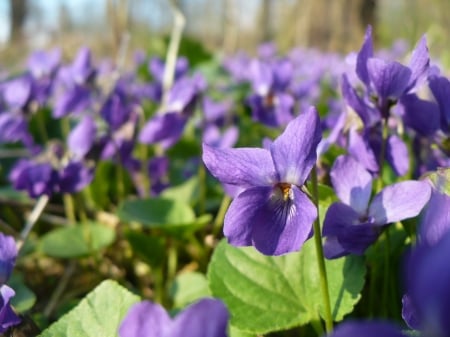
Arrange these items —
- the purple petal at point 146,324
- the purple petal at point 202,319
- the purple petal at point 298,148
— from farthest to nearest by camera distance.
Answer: the purple petal at point 298,148, the purple petal at point 146,324, the purple petal at point 202,319

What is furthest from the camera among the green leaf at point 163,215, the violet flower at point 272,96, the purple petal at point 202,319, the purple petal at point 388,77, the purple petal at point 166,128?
the violet flower at point 272,96

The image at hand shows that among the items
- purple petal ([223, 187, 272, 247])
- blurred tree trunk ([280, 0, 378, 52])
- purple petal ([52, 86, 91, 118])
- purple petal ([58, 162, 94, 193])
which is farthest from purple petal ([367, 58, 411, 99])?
blurred tree trunk ([280, 0, 378, 52])

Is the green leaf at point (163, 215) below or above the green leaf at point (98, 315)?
below

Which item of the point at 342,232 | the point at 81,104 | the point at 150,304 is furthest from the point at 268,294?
the point at 81,104

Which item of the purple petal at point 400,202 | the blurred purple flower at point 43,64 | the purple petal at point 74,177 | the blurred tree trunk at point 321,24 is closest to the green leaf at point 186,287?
the purple petal at point 74,177

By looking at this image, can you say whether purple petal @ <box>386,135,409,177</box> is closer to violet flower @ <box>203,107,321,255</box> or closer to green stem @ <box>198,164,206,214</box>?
violet flower @ <box>203,107,321,255</box>

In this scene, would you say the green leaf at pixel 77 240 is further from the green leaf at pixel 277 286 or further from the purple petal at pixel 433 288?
the purple petal at pixel 433 288

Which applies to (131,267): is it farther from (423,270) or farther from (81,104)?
(423,270)
